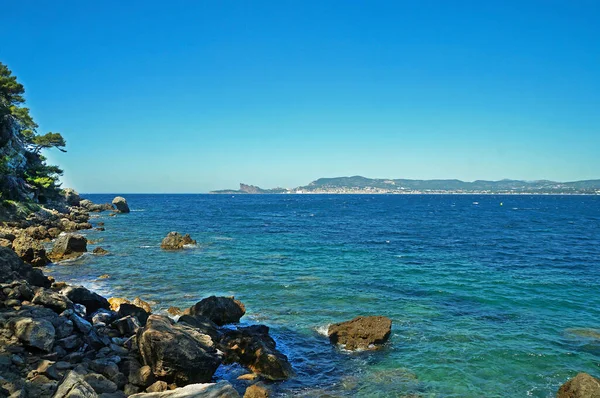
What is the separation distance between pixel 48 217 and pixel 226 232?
28.1 m

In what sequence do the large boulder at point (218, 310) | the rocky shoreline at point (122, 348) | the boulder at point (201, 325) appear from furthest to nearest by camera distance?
the large boulder at point (218, 310)
the boulder at point (201, 325)
the rocky shoreline at point (122, 348)

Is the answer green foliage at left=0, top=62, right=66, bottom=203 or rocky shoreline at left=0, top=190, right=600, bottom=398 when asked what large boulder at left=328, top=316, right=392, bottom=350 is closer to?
rocky shoreline at left=0, top=190, right=600, bottom=398

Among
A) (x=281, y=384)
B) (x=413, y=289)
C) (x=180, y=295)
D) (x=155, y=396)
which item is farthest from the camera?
(x=413, y=289)

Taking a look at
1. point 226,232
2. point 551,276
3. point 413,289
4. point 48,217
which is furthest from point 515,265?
point 48,217

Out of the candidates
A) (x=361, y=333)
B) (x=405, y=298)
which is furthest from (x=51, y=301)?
(x=405, y=298)

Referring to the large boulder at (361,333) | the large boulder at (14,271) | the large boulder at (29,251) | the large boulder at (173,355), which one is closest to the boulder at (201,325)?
the large boulder at (173,355)

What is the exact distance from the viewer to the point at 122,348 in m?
13.5

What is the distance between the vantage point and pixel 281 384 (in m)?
14.2

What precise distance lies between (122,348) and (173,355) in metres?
2.56

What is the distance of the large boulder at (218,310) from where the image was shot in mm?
19484

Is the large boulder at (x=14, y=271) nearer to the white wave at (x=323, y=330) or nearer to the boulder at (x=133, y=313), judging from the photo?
the boulder at (x=133, y=313)

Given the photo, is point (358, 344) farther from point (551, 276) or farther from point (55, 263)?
point (55, 263)

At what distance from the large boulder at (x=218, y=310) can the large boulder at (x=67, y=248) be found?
25.2 metres

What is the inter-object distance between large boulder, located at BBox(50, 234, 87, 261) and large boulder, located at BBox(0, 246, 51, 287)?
19348 mm
